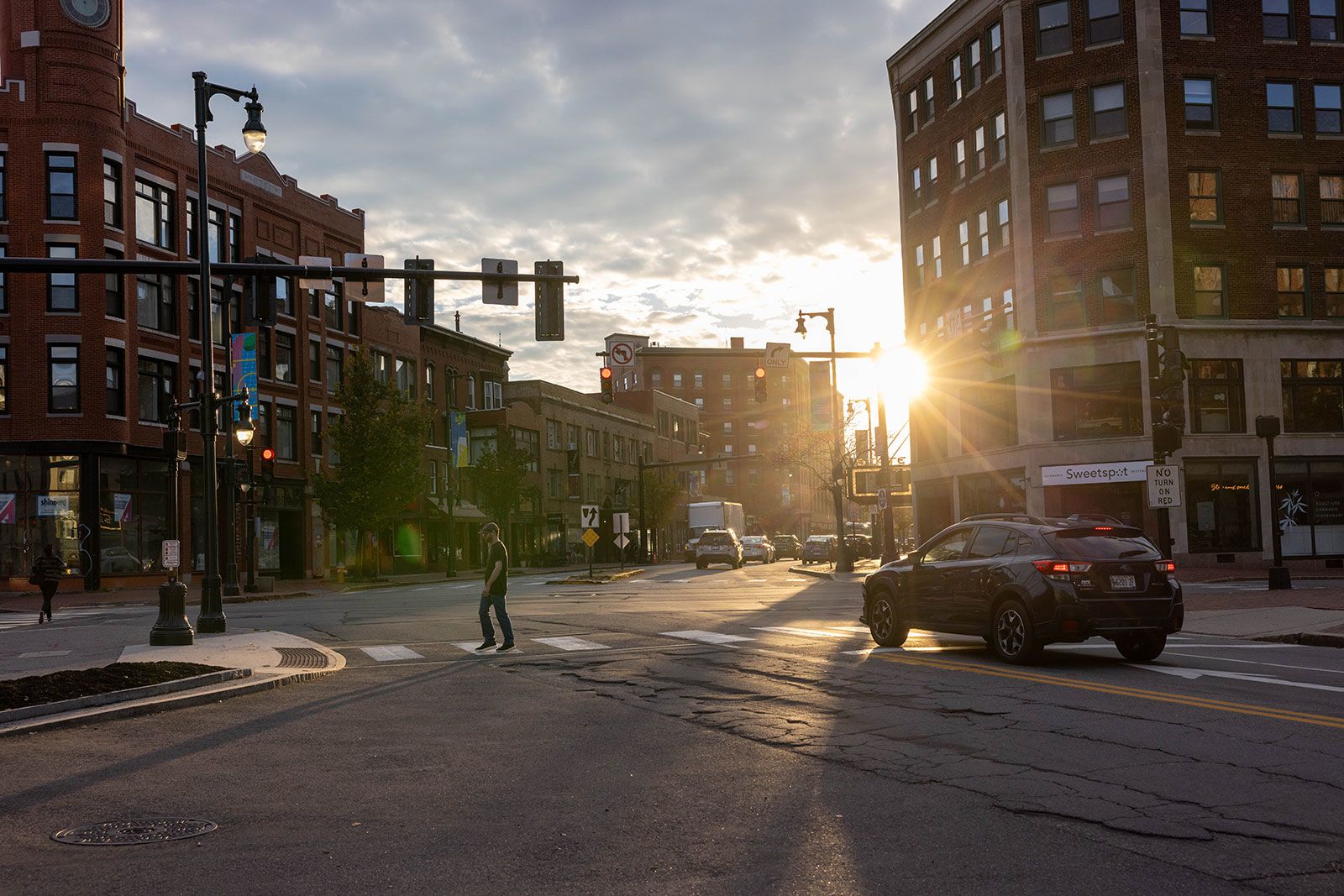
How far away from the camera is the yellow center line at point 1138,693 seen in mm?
9453

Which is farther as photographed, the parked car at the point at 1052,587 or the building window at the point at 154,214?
the building window at the point at 154,214

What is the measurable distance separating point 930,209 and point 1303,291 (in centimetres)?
1417

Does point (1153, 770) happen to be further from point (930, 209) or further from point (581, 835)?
point (930, 209)

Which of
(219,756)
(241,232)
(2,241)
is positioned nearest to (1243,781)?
(219,756)

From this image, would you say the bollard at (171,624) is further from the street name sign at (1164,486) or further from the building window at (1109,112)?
the building window at (1109,112)

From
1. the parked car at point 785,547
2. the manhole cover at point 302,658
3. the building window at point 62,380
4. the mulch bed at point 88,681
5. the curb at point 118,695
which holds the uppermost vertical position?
the building window at point 62,380

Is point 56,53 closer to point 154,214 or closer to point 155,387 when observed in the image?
point 154,214

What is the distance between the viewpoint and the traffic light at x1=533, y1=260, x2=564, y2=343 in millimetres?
19969

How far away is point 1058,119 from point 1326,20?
9637mm

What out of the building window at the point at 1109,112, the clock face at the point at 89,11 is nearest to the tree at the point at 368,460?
the clock face at the point at 89,11

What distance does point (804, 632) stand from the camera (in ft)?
61.1

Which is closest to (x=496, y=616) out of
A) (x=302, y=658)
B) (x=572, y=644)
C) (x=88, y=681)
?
(x=572, y=644)

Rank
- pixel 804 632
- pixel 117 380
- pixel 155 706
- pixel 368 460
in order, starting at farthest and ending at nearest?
pixel 368 460 < pixel 117 380 < pixel 804 632 < pixel 155 706

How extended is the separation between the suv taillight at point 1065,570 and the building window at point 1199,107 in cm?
3319
